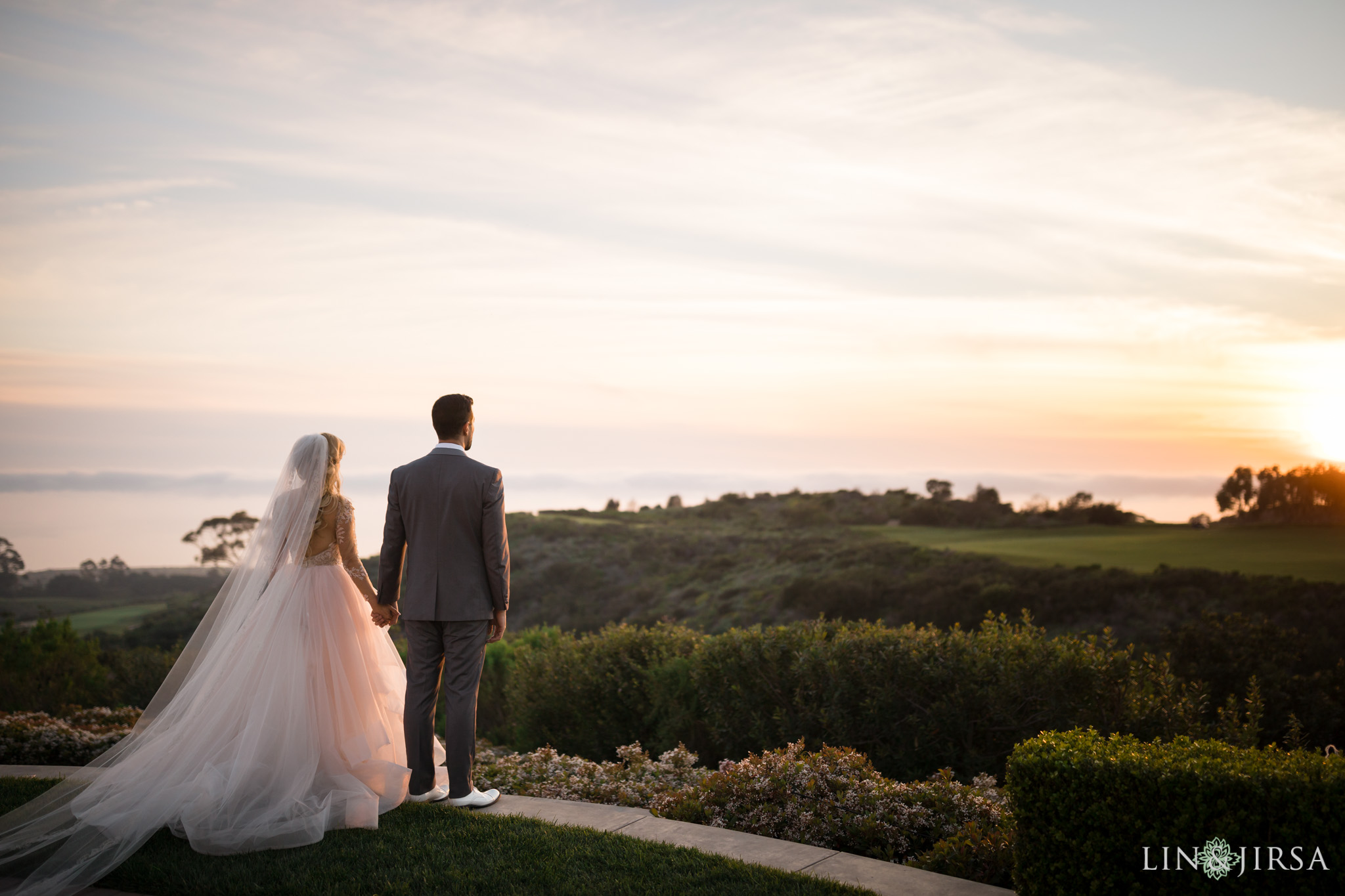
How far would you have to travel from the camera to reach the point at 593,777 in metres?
6.27

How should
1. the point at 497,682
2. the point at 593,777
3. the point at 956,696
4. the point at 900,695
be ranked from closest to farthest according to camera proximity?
the point at 593,777 < the point at 956,696 < the point at 900,695 < the point at 497,682

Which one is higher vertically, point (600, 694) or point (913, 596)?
point (600, 694)

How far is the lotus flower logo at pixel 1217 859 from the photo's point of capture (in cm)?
340

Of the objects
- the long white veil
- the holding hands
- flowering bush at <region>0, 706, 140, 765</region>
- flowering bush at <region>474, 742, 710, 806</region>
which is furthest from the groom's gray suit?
flowering bush at <region>0, 706, 140, 765</region>

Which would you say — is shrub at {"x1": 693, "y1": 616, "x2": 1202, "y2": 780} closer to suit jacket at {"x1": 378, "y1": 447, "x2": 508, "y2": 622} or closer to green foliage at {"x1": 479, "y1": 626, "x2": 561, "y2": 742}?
suit jacket at {"x1": 378, "y1": 447, "x2": 508, "y2": 622}

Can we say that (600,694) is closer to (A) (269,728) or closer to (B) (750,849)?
(A) (269,728)

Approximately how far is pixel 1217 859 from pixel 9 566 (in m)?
21.8

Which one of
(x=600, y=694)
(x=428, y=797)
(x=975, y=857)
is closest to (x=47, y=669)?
(x=600, y=694)

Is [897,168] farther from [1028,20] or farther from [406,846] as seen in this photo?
[406,846]

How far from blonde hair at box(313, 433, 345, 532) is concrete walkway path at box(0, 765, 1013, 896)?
6.69 feet

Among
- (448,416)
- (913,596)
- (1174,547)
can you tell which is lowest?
(913,596)

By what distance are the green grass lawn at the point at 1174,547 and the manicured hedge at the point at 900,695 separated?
10.7 meters

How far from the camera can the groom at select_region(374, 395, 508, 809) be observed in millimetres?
5062

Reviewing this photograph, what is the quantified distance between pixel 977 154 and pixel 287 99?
9445 millimetres
